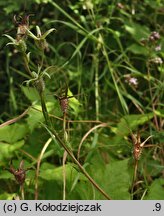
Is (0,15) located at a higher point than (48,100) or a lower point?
higher

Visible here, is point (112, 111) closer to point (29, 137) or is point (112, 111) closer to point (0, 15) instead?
point (29, 137)

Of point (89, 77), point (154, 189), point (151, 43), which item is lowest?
point (154, 189)

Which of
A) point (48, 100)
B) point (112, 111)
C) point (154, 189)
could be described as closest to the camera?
point (154, 189)

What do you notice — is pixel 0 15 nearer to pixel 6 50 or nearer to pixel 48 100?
pixel 6 50

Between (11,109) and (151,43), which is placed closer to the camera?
(151,43)

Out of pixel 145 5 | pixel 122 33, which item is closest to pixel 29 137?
pixel 122 33

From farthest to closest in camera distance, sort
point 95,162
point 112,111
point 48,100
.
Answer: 1. point 112,111
2. point 48,100
3. point 95,162
